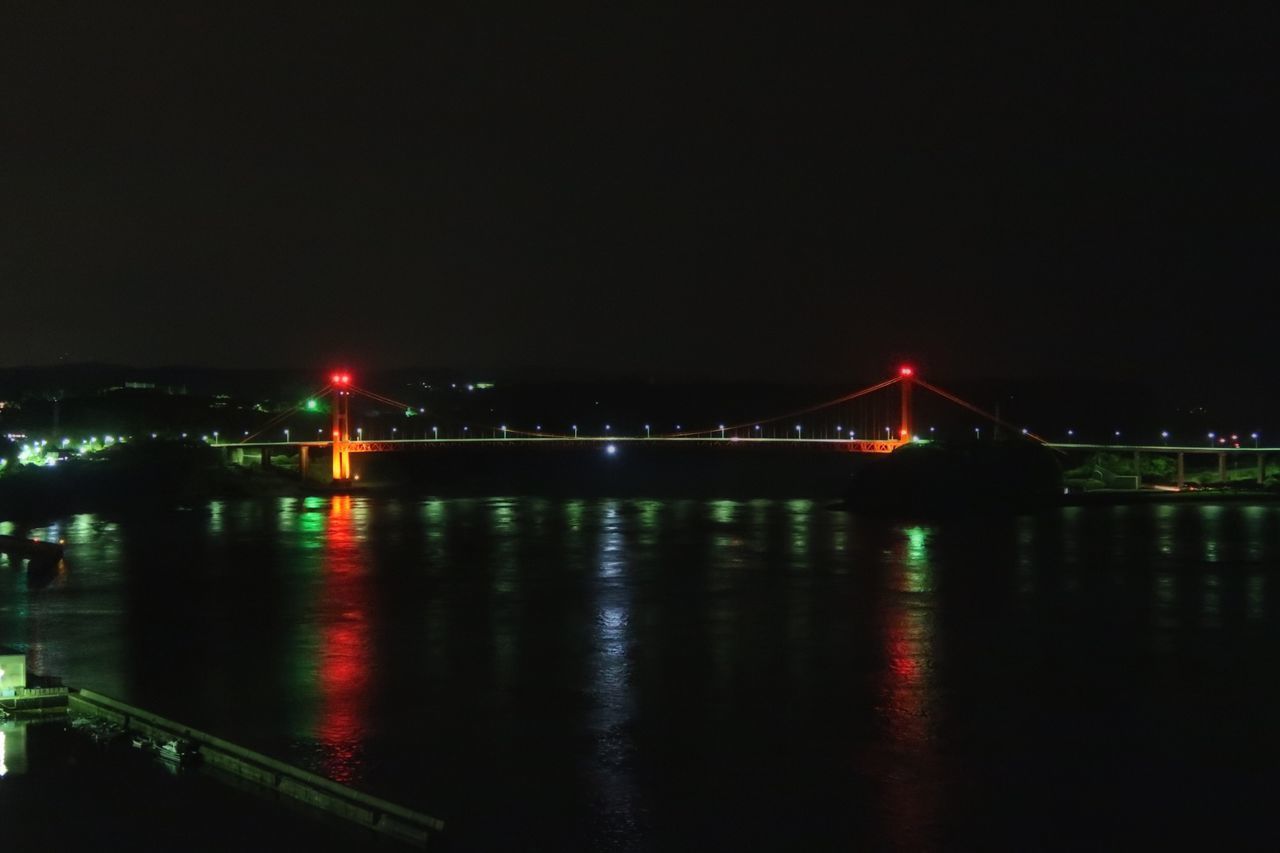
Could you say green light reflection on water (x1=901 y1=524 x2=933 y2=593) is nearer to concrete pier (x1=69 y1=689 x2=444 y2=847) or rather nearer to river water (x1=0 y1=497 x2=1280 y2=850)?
river water (x1=0 y1=497 x2=1280 y2=850)

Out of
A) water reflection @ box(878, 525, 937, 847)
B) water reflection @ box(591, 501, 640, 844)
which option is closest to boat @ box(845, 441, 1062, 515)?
water reflection @ box(878, 525, 937, 847)

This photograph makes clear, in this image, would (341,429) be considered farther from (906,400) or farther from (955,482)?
(955,482)

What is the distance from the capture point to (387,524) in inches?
842

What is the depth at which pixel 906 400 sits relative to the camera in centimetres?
3766

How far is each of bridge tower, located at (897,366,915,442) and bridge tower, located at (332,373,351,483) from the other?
622 inches

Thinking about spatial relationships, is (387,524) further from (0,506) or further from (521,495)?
(521,495)

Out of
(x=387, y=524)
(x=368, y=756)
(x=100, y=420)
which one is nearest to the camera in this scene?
(x=368, y=756)

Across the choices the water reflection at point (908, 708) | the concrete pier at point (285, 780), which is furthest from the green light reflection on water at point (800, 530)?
the concrete pier at point (285, 780)

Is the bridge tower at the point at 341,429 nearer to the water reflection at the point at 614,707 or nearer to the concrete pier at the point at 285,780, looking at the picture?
the water reflection at the point at 614,707

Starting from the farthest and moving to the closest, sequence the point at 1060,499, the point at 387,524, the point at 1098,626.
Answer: the point at 1060,499 < the point at 387,524 < the point at 1098,626

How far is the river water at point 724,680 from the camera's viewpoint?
16.6 feet

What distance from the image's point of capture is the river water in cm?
507

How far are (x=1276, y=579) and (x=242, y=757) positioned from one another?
1113cm

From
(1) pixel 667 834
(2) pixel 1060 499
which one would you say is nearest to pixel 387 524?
(2) pixel 1060 499
